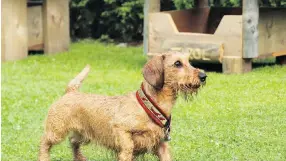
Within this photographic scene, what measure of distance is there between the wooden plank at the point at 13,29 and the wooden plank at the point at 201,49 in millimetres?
3285

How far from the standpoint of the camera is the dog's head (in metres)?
5.75

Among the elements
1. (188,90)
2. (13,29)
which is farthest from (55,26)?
(188,90)

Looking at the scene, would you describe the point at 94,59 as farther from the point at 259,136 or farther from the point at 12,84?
the point at 259,136

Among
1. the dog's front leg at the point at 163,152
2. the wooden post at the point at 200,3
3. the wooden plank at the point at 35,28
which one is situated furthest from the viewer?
the wooden plank at the point at 35,28

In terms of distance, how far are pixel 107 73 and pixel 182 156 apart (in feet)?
17.1

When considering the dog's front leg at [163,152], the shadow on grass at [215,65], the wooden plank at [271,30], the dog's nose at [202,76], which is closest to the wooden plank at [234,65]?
the wooden plank at [271,30]

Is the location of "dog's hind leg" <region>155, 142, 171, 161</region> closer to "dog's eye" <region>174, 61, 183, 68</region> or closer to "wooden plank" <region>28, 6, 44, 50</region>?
"dog's eye" <region>174, 61, 183, 68</region>

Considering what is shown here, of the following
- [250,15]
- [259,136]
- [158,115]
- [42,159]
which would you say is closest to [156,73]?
[158,115]

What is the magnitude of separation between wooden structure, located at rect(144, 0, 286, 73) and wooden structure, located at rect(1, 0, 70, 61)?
266cm

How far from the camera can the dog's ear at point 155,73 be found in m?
5.80

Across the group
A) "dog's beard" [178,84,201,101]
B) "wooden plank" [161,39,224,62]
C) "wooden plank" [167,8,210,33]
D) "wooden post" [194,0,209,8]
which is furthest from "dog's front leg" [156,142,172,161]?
"wooden post" [194,0,209,8]

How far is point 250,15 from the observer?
447 inches

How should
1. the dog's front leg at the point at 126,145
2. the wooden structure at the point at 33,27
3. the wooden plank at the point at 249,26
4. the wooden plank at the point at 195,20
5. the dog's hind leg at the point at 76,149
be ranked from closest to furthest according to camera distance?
the dog's front leg at the point at 126,145, the dog's hind leg at the point at 76,149, the wooden plank at the point at 249,26, the wooden plank at the point at 195,20, the wooden structure at the point at 33,27

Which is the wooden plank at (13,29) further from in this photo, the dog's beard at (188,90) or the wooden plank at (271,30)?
the dog's beard at (188,90)
